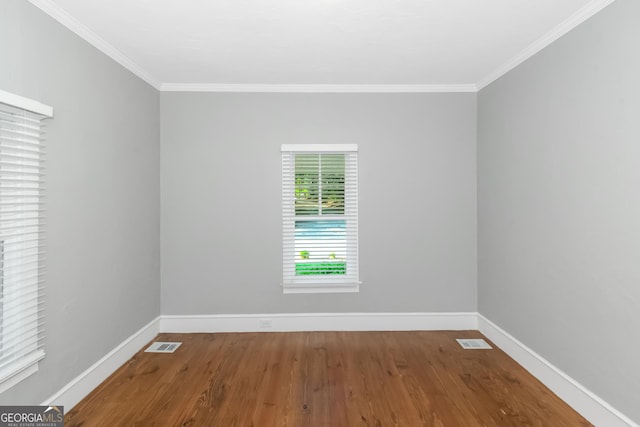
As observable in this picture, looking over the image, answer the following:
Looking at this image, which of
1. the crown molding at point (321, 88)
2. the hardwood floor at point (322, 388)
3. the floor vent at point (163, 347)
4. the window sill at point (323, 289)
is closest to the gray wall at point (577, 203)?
the hardwood floor at point (322, 388)

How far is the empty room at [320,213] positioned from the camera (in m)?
2.18

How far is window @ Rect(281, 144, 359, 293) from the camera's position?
3.91 meters

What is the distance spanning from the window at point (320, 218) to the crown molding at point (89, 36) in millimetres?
1643

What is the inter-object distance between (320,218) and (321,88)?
4.71 feet

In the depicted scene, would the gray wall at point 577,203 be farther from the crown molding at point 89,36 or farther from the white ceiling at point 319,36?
the crown molding at point 89,36

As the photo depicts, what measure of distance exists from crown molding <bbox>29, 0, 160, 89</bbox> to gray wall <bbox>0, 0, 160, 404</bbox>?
49mm

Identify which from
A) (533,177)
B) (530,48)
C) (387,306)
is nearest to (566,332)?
(533,177)

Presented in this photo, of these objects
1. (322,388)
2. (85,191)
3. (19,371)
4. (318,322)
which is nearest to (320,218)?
(318,322)

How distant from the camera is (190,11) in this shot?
236 centimetres

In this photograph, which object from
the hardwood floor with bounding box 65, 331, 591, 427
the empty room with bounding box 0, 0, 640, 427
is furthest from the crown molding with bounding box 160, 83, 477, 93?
the hardwood floor with bounding box 65, 331, 591, 427

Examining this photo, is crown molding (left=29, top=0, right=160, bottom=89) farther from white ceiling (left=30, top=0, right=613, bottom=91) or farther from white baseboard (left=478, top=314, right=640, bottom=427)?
white baseboard (left=478, top=314, right=640, bottom=427)

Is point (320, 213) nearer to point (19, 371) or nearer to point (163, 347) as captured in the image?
point (163, 347)

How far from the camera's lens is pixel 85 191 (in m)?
2.65

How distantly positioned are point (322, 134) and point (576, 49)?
2.30 m
